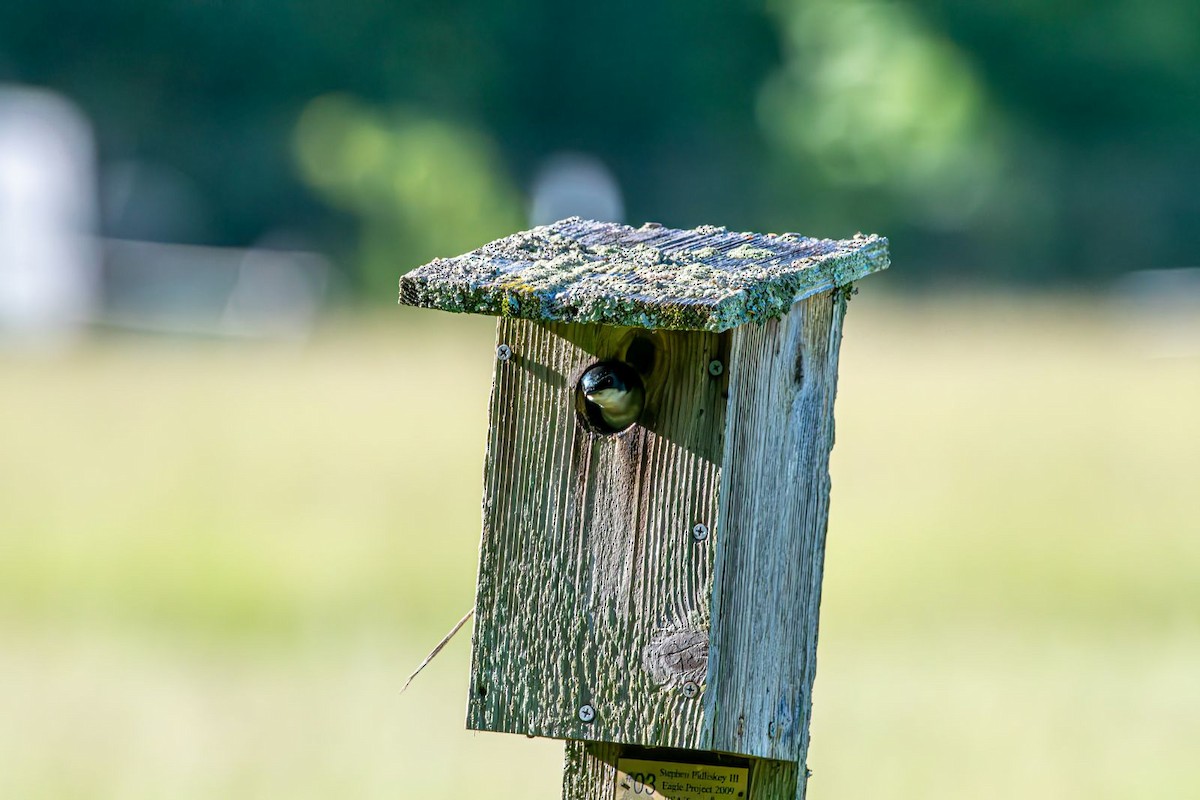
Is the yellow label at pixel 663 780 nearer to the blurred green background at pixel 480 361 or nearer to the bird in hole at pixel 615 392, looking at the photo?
the bird in hole at pixel 615 392

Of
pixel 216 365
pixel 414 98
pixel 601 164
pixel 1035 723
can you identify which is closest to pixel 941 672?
pixel 1035 723

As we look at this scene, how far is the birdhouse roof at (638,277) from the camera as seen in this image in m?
2.35

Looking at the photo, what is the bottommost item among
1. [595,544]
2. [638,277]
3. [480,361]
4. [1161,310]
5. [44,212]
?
[595,544]

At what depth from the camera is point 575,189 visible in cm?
2672

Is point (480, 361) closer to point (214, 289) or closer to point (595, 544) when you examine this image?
point (214, 289)

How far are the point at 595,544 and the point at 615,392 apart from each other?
9.7 inches

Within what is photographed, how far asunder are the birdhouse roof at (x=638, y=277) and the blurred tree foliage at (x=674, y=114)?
20.6m

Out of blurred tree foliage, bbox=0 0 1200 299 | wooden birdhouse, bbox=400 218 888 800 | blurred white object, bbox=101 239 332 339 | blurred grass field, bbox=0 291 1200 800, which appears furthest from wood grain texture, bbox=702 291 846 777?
blurred tree foliage, bbox=0 0 1200 299

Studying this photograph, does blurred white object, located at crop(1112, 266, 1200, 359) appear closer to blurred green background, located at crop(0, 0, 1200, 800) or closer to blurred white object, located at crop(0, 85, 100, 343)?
blurred green background, located at crop(0, 0, 1200, 800)

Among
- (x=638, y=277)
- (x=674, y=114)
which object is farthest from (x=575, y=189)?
(x=638, y=277)

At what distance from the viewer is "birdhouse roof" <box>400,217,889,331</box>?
2350mm

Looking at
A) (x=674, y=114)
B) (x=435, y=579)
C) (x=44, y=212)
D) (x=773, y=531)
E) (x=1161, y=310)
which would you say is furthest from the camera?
(x=674, y=114)

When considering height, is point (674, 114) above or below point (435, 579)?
above

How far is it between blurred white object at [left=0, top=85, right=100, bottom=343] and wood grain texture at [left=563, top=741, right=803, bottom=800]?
21349mm
